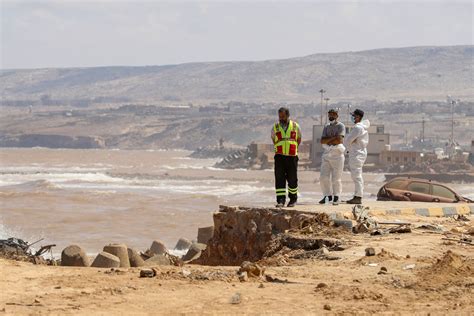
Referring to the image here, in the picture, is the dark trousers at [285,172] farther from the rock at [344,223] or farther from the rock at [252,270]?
the rock at [252,270]

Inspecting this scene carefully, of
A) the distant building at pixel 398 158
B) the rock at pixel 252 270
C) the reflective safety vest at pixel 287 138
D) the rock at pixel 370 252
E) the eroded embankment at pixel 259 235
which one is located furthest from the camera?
the distant building at pixel 398 158

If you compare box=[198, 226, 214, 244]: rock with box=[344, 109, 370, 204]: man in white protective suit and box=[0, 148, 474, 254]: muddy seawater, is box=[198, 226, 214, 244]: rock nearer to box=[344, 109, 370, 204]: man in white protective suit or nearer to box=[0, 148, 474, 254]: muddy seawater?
box=[0, 148, 474, 254]: muddy seawater

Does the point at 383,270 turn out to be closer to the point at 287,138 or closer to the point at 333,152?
the point at 287,138

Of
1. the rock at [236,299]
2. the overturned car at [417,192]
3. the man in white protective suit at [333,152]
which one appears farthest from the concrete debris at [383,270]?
the overturned car at [417,192]

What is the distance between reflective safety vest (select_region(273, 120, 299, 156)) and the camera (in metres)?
14.2

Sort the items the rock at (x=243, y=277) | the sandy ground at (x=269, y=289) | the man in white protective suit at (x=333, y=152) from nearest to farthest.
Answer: the sandy ground at (x=269, y=289)
the rock at (x=243, y=277)
the man in white protective suit at (x=333, y=152)

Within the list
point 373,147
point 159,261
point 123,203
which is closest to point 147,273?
point 159,261

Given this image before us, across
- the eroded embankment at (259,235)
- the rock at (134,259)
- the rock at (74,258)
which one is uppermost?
the eroded embankment at (259,235)

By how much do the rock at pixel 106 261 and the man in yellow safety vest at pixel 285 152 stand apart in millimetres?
4034

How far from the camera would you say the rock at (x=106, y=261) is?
17.3 m

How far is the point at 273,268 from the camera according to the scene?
32.7 ft

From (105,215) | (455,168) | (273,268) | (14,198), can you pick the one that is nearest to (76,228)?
(105,215)

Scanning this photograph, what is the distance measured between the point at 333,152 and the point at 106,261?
4.70 meters

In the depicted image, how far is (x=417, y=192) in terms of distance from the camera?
20.3 m
